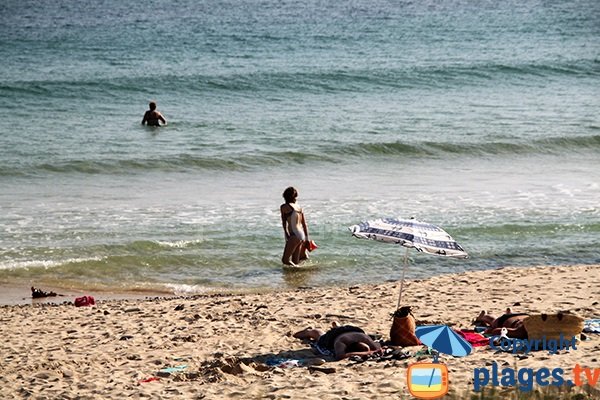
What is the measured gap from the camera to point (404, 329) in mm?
11023

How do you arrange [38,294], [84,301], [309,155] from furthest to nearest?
[309,155] → [38,294] → [84,301]

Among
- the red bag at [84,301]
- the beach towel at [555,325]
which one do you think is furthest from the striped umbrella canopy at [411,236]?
the red bag at [84,301]

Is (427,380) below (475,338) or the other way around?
below

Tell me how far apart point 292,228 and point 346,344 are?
5171 mm

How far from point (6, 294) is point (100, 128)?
13041 millimetres

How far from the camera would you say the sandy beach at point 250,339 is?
9.98 m

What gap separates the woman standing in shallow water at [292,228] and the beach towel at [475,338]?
187 inches

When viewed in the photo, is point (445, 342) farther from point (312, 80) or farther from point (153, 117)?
point (312, 80)

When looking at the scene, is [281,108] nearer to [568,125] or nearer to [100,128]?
[100,128]

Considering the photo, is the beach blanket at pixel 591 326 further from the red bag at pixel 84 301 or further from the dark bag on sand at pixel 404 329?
the red bag at pixel 84 301

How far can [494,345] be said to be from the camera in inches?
433

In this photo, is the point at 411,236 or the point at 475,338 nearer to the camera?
the point at 411,236

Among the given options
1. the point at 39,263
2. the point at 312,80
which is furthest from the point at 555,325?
the point at 312,80

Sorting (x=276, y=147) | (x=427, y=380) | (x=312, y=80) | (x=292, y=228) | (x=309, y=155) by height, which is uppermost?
(x=312, y=80)
